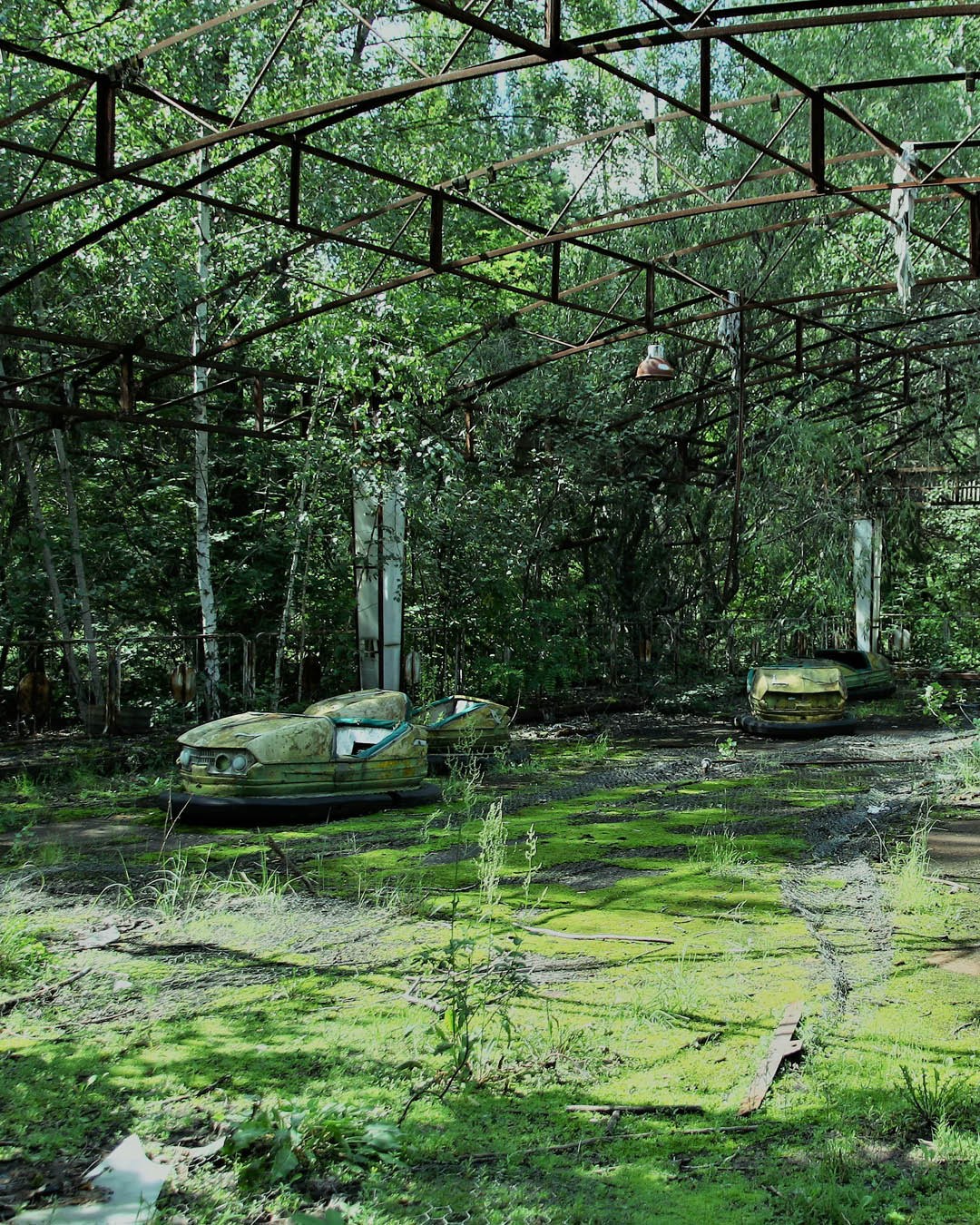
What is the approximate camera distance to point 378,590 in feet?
36.9

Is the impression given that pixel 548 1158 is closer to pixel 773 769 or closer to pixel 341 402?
pixel 773 769

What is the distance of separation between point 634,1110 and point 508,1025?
1.59 feet

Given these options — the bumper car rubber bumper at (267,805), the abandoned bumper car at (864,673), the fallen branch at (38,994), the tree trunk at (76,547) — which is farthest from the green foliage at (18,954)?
the abandoned bumper car at (864,673)

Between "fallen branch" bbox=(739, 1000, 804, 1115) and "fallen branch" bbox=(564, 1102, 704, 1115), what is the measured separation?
0.43ft

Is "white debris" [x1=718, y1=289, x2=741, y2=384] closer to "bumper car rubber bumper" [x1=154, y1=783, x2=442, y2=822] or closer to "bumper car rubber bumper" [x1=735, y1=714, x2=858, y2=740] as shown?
"bumper car rubber bumper" [x1=735, y1=714, x2=858, y2=740]

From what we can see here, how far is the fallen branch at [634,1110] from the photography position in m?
2.97

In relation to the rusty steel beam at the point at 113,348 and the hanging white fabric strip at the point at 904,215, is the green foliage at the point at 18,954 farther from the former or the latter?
the hanging white fabric strip at the point at 904,215

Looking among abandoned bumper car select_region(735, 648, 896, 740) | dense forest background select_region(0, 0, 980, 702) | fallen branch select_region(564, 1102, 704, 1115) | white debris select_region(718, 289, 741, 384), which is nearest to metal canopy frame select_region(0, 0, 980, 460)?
dense forest background select_region(0, 0, 980, 702)

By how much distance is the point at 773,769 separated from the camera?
977cm

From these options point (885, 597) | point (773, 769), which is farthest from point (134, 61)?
point (885, 597)

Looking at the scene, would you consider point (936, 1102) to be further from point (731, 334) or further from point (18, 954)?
point (731, 334)

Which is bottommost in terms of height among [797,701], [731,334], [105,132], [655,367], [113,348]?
[797,701]

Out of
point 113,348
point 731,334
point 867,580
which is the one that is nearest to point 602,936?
point 113,348

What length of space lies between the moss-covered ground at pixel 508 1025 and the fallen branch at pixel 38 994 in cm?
2
